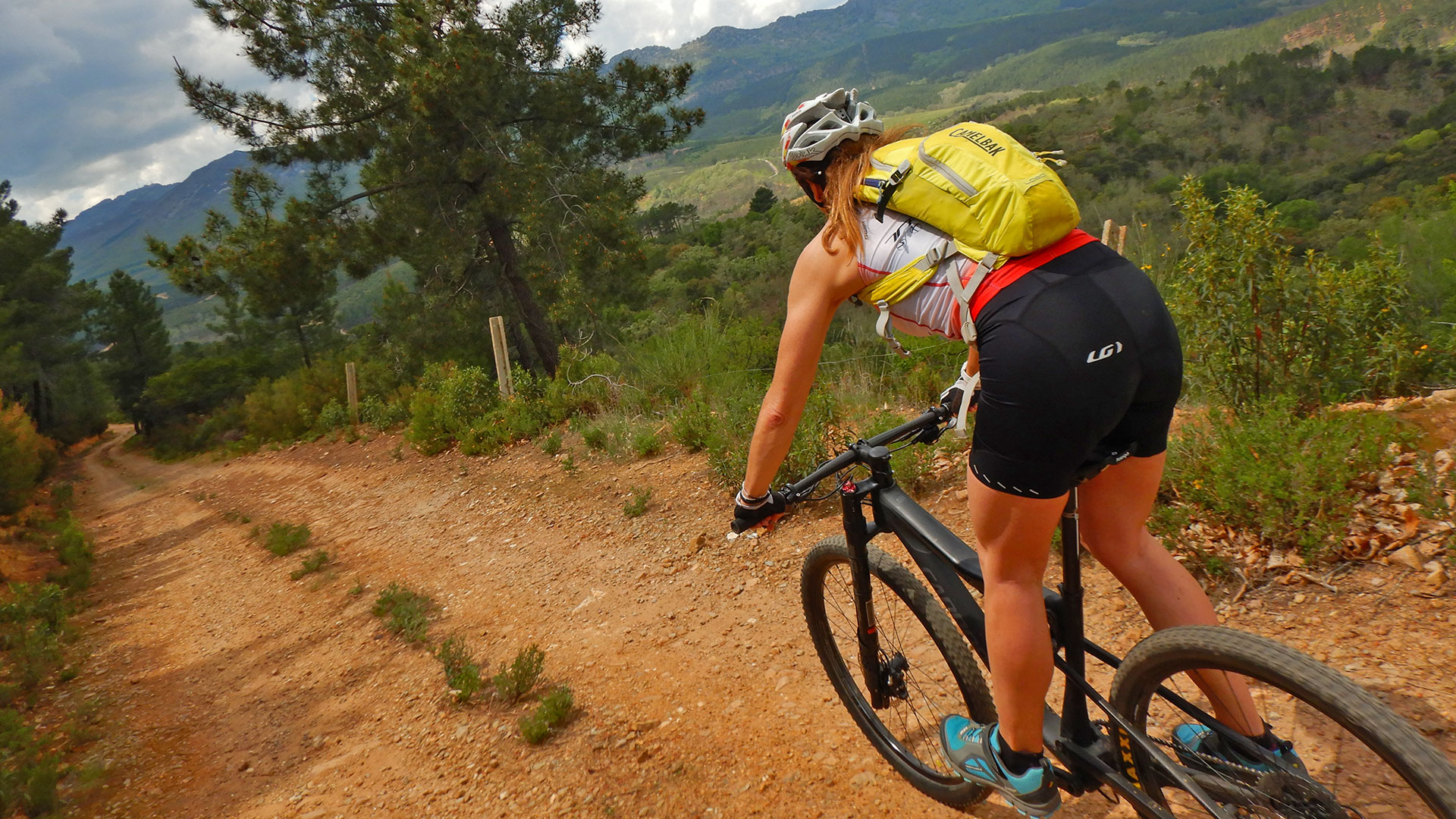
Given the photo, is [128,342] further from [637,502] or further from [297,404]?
[637,502]

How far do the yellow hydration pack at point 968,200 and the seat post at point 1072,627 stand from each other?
0.45 m

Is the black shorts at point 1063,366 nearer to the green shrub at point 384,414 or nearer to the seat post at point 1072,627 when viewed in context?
the seat post at point 1072,627

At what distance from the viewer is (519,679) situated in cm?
351

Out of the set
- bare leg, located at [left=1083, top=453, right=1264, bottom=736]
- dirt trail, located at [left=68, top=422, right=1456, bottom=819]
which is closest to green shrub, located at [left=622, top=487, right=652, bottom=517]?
dirt trail, located at [left=68, top=422, right=1456, bottom=819]

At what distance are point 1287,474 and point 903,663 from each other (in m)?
1.83

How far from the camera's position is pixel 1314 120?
146ft

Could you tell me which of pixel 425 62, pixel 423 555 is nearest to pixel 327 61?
pixel 425 62

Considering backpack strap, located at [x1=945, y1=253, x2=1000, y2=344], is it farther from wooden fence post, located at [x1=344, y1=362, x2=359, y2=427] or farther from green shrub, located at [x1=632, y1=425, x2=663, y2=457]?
wooden fence post, located at [x1=344, y1=362, x2=359, y2=427]

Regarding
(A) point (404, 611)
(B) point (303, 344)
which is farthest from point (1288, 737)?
(B) point (303, 344)

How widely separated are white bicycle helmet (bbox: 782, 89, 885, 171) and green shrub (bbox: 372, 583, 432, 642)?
3939 mm

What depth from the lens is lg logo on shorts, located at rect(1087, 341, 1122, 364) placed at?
1422 mm

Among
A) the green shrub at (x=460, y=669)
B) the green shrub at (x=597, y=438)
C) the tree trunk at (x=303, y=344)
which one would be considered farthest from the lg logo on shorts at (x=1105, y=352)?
the tree trunk at (x=303, y=344)

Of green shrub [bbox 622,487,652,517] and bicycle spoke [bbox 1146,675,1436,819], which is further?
green shrub [bbox 622,487,652,517]

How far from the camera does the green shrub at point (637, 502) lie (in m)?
5.53
